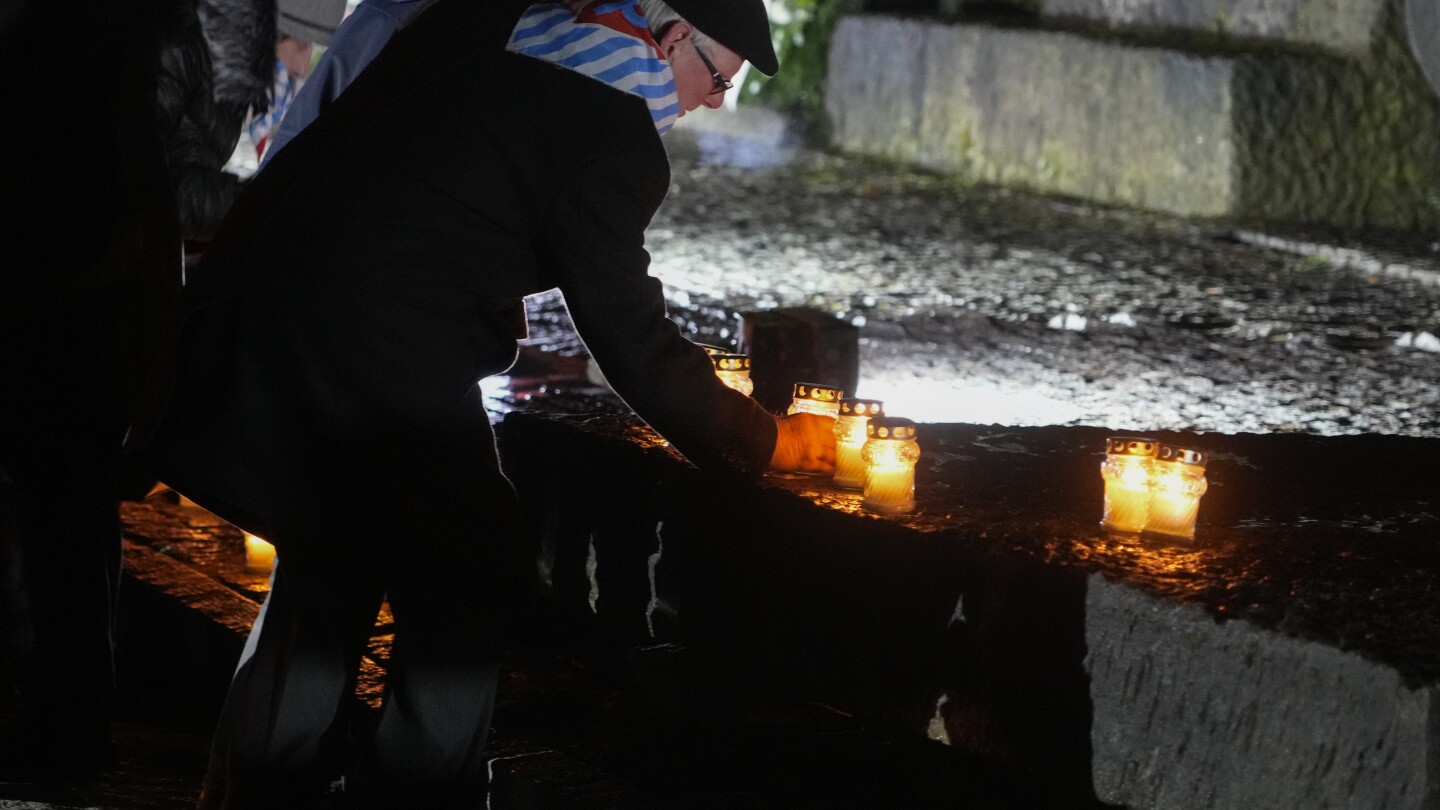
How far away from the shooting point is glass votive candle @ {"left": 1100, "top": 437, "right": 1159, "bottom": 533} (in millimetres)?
3242

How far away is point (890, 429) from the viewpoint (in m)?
3.36

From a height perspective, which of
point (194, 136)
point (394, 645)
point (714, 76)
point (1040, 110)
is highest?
point (1040, 110)

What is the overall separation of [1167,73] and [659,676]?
6955mm

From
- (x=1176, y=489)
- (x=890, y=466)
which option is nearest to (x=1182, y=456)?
(x=1176, y=489)

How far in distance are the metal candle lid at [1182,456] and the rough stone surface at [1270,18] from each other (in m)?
6.94

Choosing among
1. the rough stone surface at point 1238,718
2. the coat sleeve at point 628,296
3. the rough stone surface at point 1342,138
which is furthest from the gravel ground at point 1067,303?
the coat sleeve at point 628,296

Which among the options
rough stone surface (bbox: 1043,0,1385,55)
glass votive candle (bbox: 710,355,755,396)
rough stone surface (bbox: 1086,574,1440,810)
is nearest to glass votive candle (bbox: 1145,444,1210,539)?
rough stone surface (bbox: 1086,574,1440,810)

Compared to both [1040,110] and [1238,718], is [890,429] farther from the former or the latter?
[1040,110]

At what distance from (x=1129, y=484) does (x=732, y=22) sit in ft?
3.95

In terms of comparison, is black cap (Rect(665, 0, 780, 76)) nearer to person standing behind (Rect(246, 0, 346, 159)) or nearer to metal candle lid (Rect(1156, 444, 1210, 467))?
metal candle lid (Rect(1156, 444, 1210, 467))

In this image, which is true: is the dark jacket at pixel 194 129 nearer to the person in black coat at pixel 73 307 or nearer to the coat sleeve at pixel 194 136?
the coat sleeve at pixel 194 136

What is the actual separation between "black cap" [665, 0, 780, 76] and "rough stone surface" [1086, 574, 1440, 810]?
1111mm

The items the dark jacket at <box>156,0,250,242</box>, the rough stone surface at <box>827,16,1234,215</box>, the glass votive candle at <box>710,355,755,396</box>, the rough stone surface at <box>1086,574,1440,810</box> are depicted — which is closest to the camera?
the rough stone surface at <box>1086,574,1440,810</box>

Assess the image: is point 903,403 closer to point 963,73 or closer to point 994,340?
point 994,340
